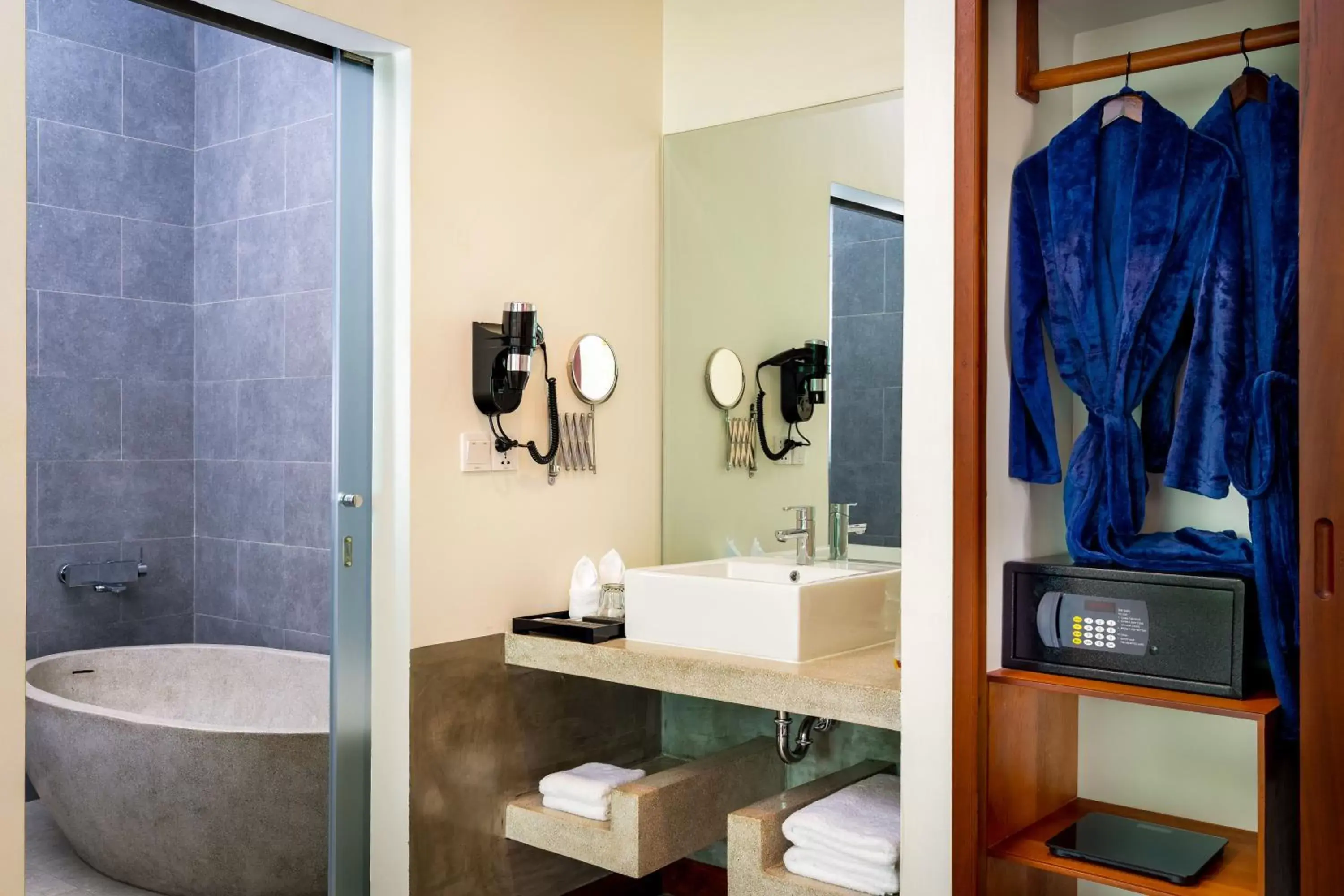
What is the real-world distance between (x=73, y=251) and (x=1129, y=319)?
3500mm

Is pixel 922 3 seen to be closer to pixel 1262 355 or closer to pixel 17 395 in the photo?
pixel 1262 355

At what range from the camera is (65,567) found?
384 centimetres

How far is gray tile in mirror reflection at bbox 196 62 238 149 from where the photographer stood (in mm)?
4043

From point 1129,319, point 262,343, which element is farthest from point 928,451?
point 262,343

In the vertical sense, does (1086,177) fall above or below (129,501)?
above

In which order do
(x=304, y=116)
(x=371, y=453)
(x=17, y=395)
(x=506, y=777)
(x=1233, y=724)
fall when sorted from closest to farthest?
(x=17, y=395) < (x=1233, y=724) < (x=371, y=453) < (x=506, y=777) < (x=304, y=116)

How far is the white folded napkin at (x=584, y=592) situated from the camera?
2.91 m

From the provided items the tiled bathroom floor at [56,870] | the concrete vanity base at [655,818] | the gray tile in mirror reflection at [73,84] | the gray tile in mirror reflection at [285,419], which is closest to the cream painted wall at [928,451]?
the concrete vanity base at [655,818]

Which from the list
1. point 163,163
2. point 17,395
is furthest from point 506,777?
point 163,163

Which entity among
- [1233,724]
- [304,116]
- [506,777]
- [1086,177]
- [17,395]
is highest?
[304,116]

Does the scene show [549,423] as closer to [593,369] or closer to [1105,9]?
[593,369]

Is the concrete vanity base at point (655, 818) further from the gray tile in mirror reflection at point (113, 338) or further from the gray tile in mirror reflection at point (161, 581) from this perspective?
the gray tile in mirror reflection at point (113, 338)

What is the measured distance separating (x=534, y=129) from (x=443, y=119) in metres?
0.31

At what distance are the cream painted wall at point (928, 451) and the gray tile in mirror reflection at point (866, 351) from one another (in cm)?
81
